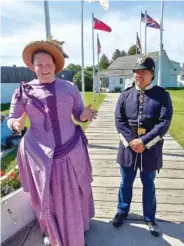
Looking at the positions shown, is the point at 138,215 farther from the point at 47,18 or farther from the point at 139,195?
the point at 47,18

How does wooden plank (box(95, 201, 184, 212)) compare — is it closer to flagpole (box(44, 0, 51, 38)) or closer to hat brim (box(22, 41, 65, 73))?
hat brim (box(22, 41, 65, 73))

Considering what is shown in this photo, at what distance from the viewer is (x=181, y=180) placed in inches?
162

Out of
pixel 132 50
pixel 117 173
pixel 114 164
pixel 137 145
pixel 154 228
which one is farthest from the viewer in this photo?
pixel 132 50

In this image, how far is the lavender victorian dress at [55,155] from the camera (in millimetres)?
2307

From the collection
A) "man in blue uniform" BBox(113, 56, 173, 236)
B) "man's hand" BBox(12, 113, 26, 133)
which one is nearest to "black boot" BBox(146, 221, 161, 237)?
"man in blue uniform" BBox(113, 56, 173, 236)

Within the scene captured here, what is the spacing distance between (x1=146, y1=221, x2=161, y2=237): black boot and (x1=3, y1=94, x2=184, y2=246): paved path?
0.05 metres

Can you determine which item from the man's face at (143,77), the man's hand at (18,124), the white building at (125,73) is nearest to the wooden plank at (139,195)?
the man's face at (143,77)

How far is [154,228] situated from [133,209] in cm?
50

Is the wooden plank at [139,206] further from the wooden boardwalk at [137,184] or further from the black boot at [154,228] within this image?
the black boot at [154,228]

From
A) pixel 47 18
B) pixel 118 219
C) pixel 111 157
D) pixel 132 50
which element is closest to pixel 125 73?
pixel 132 50

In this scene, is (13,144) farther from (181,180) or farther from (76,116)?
(76,116)

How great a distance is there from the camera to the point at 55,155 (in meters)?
2.34

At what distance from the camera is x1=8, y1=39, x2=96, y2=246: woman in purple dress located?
2.28 m

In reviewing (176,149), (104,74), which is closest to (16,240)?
(176,149)
